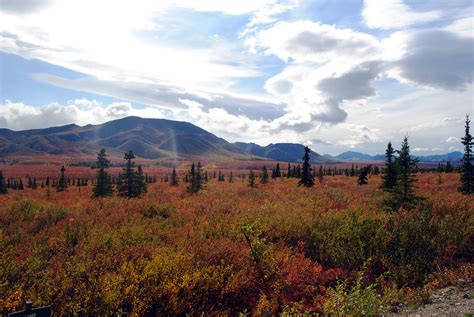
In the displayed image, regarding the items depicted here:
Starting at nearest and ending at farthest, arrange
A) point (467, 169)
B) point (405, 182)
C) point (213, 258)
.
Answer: point (213, 258) → point (405, 182) → point (467, 169)

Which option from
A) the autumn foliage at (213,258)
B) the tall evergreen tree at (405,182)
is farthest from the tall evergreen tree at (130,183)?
the tall evergreen tree at (405,182)

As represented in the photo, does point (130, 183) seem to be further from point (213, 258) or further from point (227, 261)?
A: point (227, 261)

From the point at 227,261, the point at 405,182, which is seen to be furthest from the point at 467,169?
the point at 227,261

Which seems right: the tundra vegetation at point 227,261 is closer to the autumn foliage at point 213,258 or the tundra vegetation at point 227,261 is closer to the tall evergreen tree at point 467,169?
the autumn foliage at point 213,258

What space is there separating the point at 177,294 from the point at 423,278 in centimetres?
785

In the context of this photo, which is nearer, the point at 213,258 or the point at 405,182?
the point at 213,258

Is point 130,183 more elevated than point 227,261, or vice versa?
point 130,183

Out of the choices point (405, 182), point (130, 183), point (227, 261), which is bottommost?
point (227, 261)

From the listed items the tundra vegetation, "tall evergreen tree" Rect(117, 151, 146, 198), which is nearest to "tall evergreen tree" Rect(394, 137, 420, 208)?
the tundra vegetation

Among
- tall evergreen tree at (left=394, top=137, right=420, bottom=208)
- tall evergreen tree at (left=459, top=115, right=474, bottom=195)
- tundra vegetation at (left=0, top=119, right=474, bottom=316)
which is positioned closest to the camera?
tundra vegetation at (left=0, top=119, right=474, bottom=316)

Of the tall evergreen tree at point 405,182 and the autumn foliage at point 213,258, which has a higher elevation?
the tall evergreen tree at point 405,182

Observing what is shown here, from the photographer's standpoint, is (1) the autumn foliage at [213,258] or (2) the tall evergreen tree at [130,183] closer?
(1) the autumn foliage at [213,258]

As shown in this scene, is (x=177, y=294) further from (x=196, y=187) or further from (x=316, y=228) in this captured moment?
(x=196, y=187)

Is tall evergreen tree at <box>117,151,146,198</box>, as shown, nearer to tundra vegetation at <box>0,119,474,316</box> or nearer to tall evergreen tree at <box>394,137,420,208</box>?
tundra vegetation at <box>0,119,474,316</box>
